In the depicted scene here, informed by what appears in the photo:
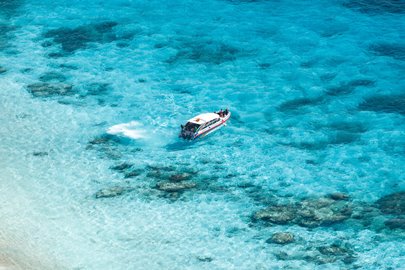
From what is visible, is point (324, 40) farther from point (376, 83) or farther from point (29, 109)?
point (29, 109)

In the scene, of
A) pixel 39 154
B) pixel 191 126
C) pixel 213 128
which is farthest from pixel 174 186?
pixel 39 154

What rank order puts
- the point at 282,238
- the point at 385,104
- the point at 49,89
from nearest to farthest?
the point at 282,238 < the point at 385,104 < the point at 49,89

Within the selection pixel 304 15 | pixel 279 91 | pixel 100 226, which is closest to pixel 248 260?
pixel 100 226

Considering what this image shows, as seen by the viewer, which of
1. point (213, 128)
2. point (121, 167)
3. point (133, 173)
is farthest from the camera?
point (213, 128)

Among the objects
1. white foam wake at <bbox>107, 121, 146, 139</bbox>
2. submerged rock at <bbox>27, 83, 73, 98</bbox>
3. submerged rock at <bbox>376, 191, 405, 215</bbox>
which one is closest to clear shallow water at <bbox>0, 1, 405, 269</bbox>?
submerged rock at <bbox>27, 83, 73, 98</bbox>

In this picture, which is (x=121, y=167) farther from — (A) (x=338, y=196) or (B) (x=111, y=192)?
(A) (x=338, y=196)

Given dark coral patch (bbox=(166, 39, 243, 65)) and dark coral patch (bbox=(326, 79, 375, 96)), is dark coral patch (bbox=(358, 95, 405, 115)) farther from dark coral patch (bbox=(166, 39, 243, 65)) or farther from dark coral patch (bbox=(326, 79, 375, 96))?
dark coral patch (bbox=(166, 39, 243, 65))

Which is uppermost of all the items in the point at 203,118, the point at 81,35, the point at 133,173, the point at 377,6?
the point at 377,6
